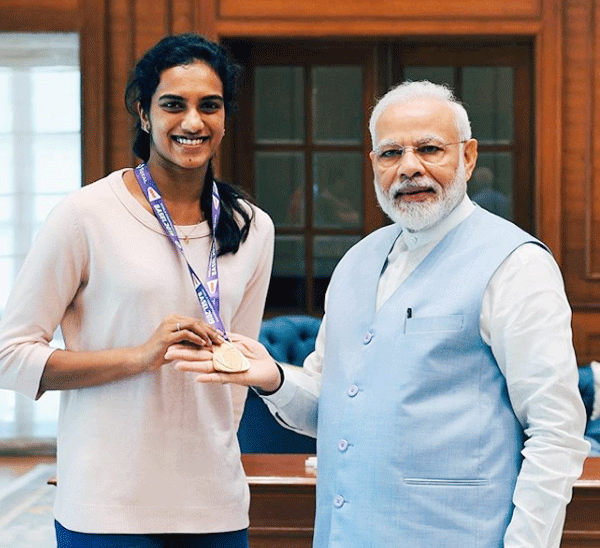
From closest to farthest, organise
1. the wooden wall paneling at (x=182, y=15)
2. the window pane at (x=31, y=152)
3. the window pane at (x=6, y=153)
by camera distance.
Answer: the wooden wall paneling at (x=182, y=15) < the window pane at (x=31, y=152) < the window pane at (x=6, y=153)

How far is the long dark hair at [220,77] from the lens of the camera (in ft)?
6.96

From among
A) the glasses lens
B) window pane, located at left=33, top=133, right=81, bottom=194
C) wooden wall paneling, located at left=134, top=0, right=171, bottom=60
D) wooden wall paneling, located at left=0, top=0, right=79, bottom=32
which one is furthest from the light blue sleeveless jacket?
window pane, located at left=33, top=133, right=81, bottom=194

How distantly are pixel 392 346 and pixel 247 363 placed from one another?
10.8 inches

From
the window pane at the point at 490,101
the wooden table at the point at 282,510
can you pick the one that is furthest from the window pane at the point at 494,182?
the wooden table at the point at 282,510

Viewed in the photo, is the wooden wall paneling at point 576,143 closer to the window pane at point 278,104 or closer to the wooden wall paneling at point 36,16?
the window pane at point 278,104

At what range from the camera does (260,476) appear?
3076mm

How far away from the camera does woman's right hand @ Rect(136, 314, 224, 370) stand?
1.93 m

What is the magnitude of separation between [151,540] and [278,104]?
15.3 ft

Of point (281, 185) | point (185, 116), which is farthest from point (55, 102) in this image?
point (185, 116)

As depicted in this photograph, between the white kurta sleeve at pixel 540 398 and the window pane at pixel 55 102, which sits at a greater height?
the window pane at pixel 55 102

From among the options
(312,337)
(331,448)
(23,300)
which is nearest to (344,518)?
(331,448)

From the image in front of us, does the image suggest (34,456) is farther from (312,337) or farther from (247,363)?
(247,363)

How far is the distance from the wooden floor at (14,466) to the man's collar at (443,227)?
14.6 feet

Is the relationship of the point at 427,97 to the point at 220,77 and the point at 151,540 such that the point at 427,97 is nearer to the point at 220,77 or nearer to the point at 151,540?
the point at 220,77
